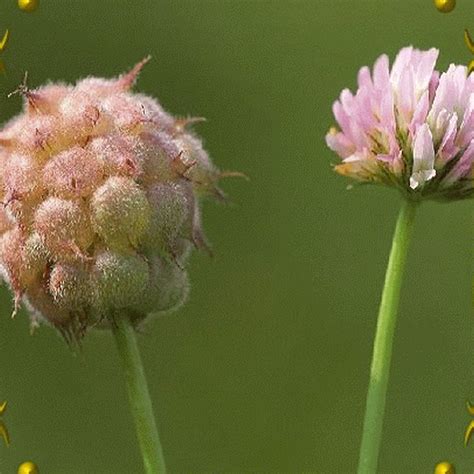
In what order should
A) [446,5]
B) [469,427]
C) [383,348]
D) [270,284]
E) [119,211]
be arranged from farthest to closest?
[270,284] < [446,5] < [469,427] < [383,348] < [119,211]

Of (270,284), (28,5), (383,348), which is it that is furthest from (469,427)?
(28,5)

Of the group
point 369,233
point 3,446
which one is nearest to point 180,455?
point 3,446

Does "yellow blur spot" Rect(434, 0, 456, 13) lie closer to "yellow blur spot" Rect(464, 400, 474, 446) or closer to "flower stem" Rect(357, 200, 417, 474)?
"flower stem" Rect(357, 200, 417, 474)

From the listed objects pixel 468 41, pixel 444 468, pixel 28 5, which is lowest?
pixel 444 468

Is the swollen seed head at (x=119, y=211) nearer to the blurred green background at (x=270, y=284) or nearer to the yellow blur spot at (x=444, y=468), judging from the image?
the blurred green background at (x=270, y=284)

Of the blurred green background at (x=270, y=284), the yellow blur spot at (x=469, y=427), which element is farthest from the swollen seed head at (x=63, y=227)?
the yellow blur spot at (x=469, y=427)

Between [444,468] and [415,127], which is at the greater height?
[415,127]

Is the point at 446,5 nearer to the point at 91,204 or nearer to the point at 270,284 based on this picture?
the point at 270,284

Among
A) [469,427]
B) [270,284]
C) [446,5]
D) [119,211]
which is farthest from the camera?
[270,284]
